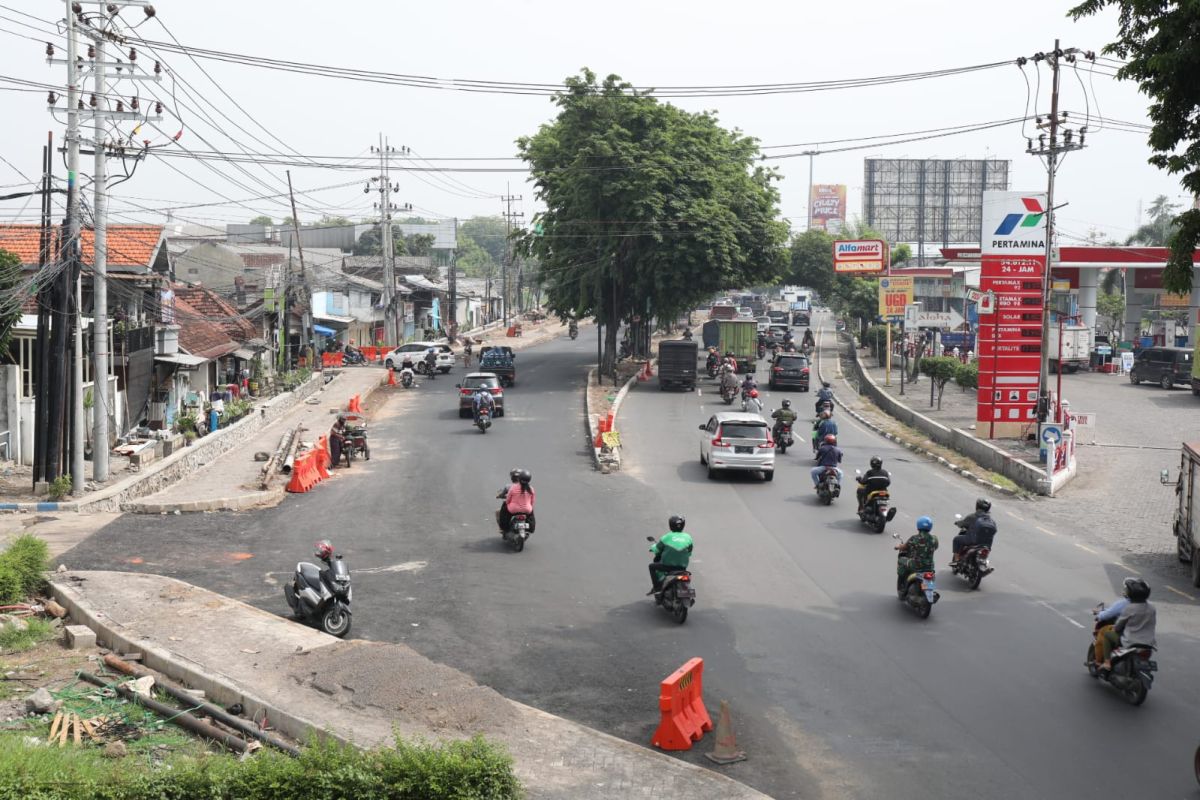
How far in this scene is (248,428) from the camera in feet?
115

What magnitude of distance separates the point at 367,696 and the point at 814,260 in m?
83.7

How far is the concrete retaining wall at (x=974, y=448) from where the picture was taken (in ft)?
86.5

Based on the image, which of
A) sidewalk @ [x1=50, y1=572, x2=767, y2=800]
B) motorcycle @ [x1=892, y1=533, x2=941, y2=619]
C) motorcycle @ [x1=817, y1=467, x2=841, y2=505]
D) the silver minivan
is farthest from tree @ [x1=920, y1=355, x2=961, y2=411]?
sidewalk @ [x1=50, y1=572, x2=767, y2=800]

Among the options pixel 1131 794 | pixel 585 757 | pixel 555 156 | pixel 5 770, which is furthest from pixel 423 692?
pixel 555 156

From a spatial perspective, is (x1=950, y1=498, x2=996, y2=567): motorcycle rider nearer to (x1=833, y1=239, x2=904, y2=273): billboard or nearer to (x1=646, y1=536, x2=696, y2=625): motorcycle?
(x1=646, y1=536, x2=696, y2=625): motorcycle

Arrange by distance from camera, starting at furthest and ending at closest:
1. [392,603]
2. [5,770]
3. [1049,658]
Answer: [392,603] → [1049,658] → [5,770]

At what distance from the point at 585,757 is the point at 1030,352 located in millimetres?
25721

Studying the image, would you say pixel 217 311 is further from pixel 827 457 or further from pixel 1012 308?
pixel 827 457

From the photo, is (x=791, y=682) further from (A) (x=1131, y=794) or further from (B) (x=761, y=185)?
(B) (x=761, y=185)

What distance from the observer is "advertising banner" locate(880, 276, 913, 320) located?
5053 cm

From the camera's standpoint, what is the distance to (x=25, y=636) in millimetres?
12961

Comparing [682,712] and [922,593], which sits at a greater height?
[922,593]

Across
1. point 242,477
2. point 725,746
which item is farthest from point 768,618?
point 242,477

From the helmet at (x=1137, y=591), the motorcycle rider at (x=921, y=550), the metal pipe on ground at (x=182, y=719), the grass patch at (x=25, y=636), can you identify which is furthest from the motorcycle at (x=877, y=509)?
the grass patch at (x=25, y=636)
